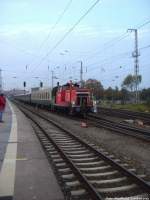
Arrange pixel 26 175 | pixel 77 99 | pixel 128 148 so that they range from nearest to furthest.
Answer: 1. pixel 26 175
2. pixel 128 148
3. pixel 77 99

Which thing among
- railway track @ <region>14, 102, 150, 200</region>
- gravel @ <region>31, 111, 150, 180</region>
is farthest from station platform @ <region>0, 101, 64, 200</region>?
gravel @ <region>31, 111, 150, 180</region>

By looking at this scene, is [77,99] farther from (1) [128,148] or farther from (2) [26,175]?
(2) [26,175]

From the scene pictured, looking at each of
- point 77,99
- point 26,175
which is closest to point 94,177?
point 26,175

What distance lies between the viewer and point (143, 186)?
27.4 feet

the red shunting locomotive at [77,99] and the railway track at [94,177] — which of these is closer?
the railway track at [94,177]

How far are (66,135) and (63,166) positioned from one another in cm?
899

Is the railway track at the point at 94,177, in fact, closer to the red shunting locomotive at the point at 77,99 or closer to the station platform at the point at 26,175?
the station platform at the point at 26,175

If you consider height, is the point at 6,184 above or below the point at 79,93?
below

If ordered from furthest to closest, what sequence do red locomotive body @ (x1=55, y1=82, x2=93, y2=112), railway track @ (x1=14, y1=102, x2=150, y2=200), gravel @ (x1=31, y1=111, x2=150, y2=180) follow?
red locomotive body @ (x1=55, y1=82, x2=93, y2=112)
gravel @ (x1=31, y1=111, x2=150, y2=180)
railway track @ (x1=14, y1=102, x2=150, y2=200)

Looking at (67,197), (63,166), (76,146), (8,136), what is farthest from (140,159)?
(8,136)

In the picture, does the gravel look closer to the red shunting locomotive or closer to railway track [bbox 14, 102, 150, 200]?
railway track [bbox 14, 102, 150, 200]

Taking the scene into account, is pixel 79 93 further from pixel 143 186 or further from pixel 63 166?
pixel 143 186

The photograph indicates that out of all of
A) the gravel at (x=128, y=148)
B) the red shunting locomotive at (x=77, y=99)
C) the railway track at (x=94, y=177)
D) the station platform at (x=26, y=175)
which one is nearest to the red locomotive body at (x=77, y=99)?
the red shunting locomotive at (x=77, y=99)

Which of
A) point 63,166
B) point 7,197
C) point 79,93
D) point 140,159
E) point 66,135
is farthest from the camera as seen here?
point 79,93
